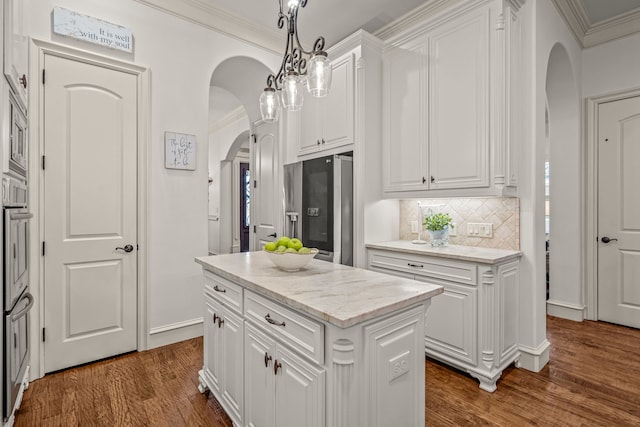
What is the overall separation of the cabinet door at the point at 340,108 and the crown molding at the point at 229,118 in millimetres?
3231

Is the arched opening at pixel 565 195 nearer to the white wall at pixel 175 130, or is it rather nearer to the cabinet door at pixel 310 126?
the cabinet door at pixel 310 126

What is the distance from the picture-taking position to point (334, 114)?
325 cm

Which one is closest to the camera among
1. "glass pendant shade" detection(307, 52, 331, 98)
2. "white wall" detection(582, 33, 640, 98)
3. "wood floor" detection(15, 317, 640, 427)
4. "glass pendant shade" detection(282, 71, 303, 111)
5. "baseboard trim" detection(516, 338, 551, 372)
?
"glass pendant shade" detection(307, 52, 331, 98)

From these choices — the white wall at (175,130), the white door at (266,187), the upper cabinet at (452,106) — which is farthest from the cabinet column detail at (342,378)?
the white door at (266,187)

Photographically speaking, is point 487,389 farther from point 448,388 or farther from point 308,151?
point 308,151

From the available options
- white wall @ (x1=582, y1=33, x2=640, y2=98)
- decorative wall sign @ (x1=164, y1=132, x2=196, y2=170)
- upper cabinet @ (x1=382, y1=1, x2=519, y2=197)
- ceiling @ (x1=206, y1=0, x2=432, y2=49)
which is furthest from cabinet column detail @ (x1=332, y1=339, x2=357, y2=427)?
white wall @ (x1=582, y1=33, x2=640, y2=98)

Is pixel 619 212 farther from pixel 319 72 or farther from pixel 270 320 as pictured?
pixel 270 320

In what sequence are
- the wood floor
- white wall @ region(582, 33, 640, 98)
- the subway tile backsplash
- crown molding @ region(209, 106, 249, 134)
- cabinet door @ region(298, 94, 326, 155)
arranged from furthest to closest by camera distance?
1. crown molding @ region(209, 106, 249, 134)
2. cabinet door @ region(298, 94, 326, 155)
3. white wall @ region(582, 33, 640, 98)
4. the subway tile backsplash
5. the wood floor

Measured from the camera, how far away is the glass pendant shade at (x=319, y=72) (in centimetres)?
169

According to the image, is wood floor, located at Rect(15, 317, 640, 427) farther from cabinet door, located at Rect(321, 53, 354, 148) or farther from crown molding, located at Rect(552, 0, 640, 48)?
crown molding, located at Rect(552, 0, 640, 48)

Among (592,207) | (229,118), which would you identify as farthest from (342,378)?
(229,118)

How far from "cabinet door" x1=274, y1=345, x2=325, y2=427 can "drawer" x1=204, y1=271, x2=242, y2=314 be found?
16.8 inches

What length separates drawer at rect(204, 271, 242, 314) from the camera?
1.75 metres

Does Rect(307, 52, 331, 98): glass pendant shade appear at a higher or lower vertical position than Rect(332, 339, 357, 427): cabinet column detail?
higher
